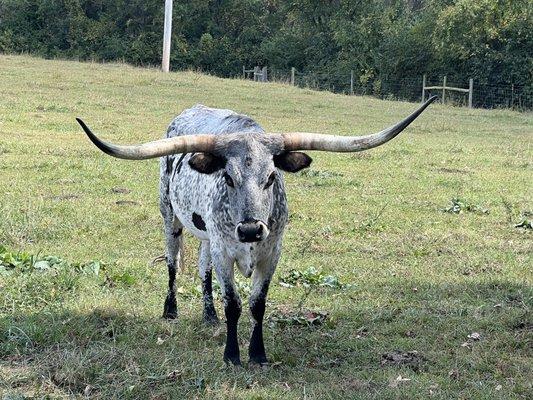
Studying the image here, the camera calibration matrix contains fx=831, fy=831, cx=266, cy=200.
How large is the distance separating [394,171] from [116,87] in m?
14.1

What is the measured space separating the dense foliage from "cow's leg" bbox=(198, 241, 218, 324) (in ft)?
115

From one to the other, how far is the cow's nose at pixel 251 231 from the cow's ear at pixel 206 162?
62cm

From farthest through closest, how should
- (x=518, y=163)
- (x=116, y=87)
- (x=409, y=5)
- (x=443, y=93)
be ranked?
(x=409, y=5), (x=443, y=93), (x=116, y=87), (x=518, y=163)

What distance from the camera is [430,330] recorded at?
7000 millimetres

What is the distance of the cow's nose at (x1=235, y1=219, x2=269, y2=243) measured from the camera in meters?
5.56

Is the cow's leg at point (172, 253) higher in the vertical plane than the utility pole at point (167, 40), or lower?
lower


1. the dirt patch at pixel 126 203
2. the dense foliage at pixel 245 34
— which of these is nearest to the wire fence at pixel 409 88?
the dense foliage at pixel 245 34

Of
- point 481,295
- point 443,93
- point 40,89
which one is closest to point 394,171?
point 481,295

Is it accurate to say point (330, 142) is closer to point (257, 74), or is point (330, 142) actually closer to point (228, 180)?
point (228, 180)

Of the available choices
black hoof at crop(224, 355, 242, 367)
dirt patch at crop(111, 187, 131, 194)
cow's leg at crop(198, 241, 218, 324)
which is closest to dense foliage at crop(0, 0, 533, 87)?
dirt patch at crop(111, 187, 131, 194)

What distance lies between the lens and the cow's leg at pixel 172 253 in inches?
288

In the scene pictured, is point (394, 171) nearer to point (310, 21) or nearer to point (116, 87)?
point (116, 87)

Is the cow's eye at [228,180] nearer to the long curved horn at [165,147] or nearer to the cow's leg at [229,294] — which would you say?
the long curved horn at [165,147]

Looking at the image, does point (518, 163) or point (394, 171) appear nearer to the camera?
point (394, 171)
